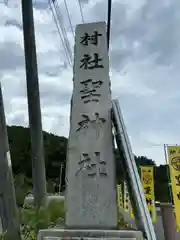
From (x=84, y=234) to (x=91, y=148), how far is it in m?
1.16

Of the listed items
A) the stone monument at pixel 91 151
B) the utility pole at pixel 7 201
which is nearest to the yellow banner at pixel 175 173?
the utility pole at pixel 7 201

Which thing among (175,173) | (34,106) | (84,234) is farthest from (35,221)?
(175,173)

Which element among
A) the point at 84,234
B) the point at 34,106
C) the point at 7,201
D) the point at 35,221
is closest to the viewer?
the point at 84,234

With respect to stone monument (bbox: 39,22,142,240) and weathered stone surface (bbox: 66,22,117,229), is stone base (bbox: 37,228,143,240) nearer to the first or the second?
stone monument (bbox: 39,22,142,240)

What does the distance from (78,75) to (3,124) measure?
1534 mm

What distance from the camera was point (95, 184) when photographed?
196 inches

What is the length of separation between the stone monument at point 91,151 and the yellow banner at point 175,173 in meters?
6.51

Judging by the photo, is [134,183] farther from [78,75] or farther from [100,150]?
[78,75]

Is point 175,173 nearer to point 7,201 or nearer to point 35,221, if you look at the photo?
point 35,221

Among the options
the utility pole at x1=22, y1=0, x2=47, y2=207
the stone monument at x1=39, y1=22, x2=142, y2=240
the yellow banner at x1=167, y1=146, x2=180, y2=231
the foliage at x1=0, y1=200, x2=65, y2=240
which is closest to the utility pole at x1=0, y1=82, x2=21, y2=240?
the foliage at x1=0, y1=200, x2=65, y2=240

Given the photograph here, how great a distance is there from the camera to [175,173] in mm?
11359

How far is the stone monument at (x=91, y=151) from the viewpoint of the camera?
4.75m

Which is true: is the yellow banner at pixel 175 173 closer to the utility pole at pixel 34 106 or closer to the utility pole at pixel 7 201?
the utility pole at pixel 34 106

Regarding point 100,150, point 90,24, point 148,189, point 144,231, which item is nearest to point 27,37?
point 90,24
